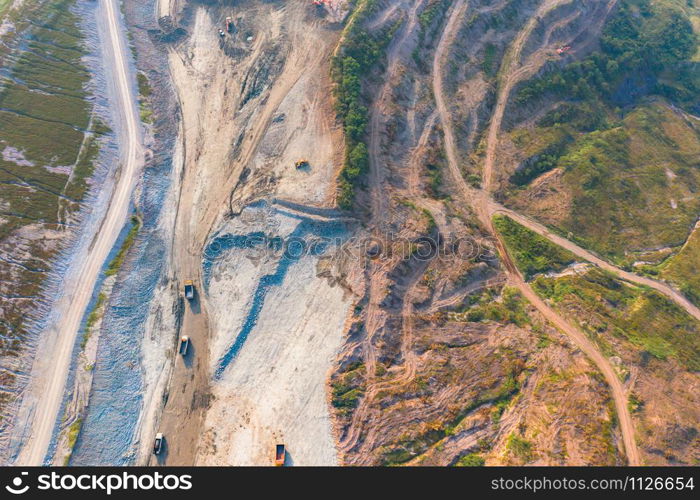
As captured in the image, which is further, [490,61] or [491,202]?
[490,61]

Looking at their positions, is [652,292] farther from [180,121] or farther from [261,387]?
[180,121]

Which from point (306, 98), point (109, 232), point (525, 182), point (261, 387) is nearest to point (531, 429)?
point (261, 387)

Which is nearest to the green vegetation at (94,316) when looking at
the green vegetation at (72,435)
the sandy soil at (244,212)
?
the green vegetation at (72,435)

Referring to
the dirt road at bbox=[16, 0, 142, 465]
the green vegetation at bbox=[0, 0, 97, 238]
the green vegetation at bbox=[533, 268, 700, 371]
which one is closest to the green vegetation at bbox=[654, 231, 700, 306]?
the green vegetation at bbox=[533, 268, 700, 371]

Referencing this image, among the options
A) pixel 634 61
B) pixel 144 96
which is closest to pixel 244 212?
pixel 144 96

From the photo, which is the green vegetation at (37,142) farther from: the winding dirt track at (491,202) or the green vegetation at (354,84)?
the winding dirt track at (491,202)

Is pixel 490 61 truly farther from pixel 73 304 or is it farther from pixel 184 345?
pixel 73 304
